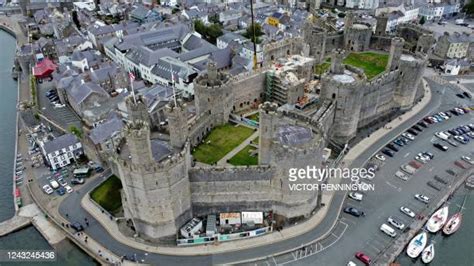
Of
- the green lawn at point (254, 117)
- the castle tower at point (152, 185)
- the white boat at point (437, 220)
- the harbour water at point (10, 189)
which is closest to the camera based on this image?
the castle tower at point (152, 185)

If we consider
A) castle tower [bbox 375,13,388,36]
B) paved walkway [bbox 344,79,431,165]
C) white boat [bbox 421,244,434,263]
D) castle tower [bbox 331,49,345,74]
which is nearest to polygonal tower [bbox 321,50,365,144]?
castle tower [bbox 331,49,345,74]

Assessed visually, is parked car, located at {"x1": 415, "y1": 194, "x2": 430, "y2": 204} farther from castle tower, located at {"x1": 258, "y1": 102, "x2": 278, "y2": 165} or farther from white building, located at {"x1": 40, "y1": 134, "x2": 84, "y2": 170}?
white building, located at {"x1": 40, "y1": 134, "x2": 84, "y2": 170}

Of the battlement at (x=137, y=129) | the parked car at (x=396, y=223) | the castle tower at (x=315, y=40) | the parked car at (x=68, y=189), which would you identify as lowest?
the parked car at (x=68, y=189)

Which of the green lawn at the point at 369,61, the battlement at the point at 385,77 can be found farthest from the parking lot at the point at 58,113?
the green lawn at the point at 369,61

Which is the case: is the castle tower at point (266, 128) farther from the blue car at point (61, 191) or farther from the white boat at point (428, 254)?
the blue car at point (61, 191)

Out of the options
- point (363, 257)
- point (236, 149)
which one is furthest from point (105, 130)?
point (363, 257)

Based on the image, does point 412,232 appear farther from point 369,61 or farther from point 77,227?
point 77,227

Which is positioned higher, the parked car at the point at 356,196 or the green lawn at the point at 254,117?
the green lawn at the point at 254,117

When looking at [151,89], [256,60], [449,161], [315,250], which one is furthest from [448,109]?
[151,89]
